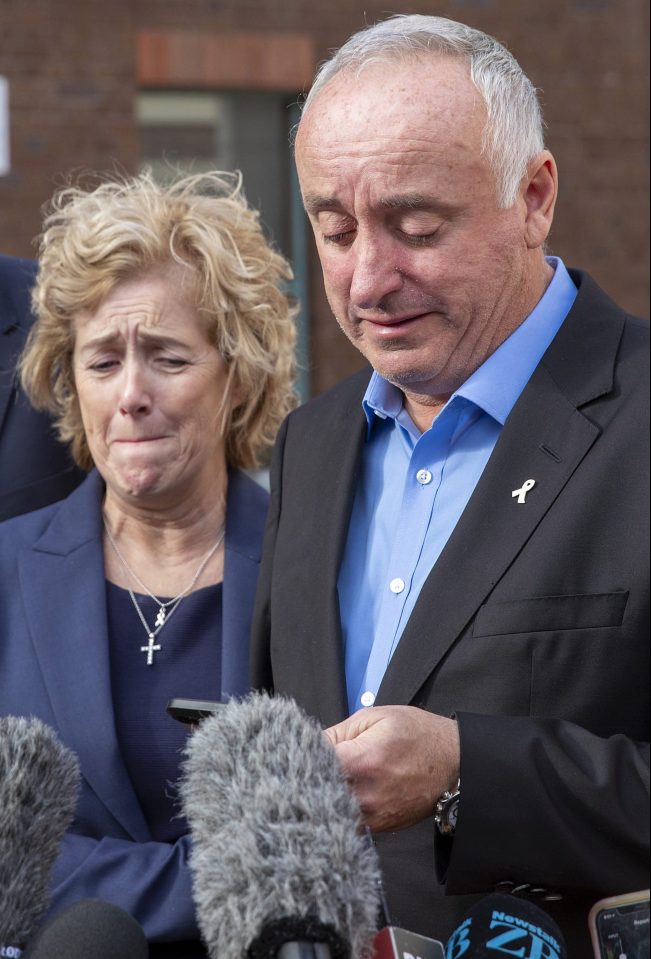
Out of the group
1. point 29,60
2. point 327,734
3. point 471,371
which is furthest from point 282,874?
point 29,60

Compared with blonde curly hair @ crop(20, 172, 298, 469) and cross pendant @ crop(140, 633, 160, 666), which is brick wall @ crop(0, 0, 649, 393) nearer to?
blonde curly hair @ crop(20, 172, 298, 469)

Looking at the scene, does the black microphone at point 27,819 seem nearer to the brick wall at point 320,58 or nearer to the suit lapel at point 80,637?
the suit lapel at point 80,637

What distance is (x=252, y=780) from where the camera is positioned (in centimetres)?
170

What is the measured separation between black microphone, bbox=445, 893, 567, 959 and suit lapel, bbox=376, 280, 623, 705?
1.20 ft

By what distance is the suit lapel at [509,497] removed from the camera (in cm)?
215

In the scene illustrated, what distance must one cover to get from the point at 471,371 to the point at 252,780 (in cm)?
97

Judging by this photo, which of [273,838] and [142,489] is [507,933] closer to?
[273,838]

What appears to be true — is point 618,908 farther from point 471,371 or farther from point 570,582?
point 471,371

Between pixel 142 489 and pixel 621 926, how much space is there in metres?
1.66

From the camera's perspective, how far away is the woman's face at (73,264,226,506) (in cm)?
321

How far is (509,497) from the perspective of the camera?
221 centimetres

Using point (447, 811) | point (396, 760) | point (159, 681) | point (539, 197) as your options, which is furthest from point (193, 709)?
point (159, 681)

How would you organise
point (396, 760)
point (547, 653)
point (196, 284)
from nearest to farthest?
point (396, 760) → point (547, 653) → point (196, 284)

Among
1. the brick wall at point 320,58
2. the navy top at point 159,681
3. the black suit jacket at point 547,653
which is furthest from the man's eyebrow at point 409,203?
the brick wall at point 320,58
